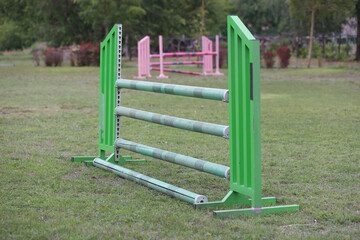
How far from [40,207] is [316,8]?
23.1 meters

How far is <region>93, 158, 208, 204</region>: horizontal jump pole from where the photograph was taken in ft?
13.6

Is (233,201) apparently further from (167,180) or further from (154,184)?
(167,180)

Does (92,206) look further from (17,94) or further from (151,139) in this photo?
(17,94)

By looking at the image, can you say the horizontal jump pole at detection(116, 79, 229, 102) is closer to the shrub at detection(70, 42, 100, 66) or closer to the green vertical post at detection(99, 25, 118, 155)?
the green vertical post at detection(99, 25, 118, 155)

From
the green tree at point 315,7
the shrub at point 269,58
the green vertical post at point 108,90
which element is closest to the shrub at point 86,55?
the shrub at point 269,58

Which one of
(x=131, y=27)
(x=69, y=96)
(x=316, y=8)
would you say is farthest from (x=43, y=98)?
(x=131, y=27)

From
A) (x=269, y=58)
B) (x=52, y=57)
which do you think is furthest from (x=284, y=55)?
(x=52, y=57)

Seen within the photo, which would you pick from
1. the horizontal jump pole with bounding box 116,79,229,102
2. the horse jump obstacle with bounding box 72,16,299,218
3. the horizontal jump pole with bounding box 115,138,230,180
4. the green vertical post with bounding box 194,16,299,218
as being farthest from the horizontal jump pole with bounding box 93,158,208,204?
the horizontal jump pole with bounding box 116,79,229,102

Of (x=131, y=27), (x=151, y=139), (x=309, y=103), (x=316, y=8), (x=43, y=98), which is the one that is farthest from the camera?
(x=131, y=27)

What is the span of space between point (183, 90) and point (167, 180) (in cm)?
97

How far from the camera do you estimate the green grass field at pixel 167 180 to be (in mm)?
3580

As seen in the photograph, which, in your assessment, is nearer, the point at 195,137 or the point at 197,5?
the point at 195,137

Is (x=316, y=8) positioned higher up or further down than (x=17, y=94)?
higher up

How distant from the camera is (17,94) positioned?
1345 cm
